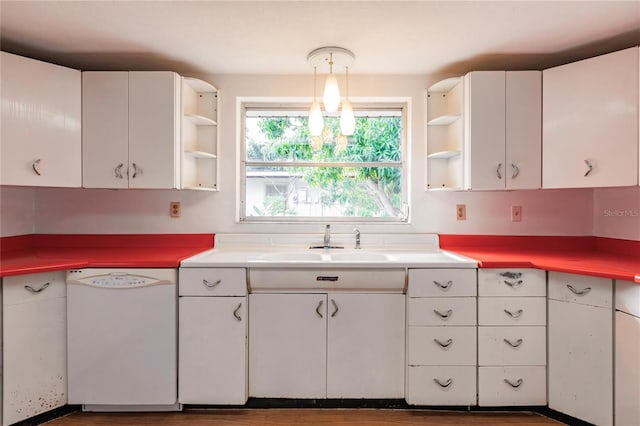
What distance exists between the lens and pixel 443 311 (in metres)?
1.80

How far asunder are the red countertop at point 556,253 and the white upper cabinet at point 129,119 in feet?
6.61

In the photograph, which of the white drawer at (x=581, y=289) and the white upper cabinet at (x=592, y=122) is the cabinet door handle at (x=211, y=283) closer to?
the white drawer at (x=581, y=289)

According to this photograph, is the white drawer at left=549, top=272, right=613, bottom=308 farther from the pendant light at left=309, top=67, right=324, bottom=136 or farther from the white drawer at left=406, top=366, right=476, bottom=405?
the pendant light at left=309, top=67, right=324, bottom=136

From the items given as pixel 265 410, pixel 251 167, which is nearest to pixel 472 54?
pixel 251 167

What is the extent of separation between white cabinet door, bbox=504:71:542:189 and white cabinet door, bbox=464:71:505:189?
38mm

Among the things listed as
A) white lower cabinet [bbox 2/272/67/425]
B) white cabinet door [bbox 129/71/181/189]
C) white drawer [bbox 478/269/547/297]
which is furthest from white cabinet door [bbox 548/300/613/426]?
white lower cabinet [bbox 2/272/67/425]

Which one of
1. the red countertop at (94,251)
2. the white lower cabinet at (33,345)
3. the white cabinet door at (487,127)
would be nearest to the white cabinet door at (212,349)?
the red countertop at (94,251)

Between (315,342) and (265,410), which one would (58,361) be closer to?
(265,410)

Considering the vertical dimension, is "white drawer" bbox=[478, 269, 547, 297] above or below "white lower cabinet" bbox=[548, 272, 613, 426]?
above

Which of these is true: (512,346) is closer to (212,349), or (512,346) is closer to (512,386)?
(512,386)

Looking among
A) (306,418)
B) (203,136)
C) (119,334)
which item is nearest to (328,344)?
(306,418)

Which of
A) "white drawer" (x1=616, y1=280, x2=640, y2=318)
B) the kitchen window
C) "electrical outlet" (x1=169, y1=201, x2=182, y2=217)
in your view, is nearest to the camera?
"white drawer" (x1=616, y1=280, x2=640, y2=318)

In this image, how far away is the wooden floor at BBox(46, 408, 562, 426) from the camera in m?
1.78

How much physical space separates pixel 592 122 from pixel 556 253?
0.84 meters
